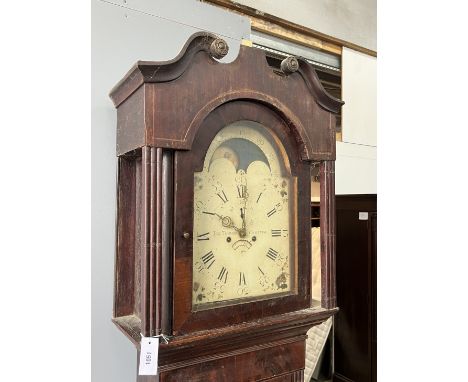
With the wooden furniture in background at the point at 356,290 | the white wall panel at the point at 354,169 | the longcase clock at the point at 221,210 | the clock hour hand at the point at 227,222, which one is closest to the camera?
the longcase clock at the point at 221,210

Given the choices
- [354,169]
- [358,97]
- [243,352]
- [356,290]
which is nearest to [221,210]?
[243,352]

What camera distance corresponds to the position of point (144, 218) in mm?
943

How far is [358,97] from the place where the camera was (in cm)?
248

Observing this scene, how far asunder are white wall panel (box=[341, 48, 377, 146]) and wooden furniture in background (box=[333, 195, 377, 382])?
0.56 meters

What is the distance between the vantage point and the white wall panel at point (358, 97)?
241 cm

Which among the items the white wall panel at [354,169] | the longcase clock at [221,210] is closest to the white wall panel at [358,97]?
the white wall panel at [354,169]

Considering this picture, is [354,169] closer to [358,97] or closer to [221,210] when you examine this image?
[358,97]

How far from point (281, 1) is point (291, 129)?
115cm

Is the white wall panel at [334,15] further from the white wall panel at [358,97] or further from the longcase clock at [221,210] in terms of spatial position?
the longcase clock at [221,210]

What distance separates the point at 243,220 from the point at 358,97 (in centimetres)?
170

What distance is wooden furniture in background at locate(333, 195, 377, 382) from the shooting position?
6.50 feet
